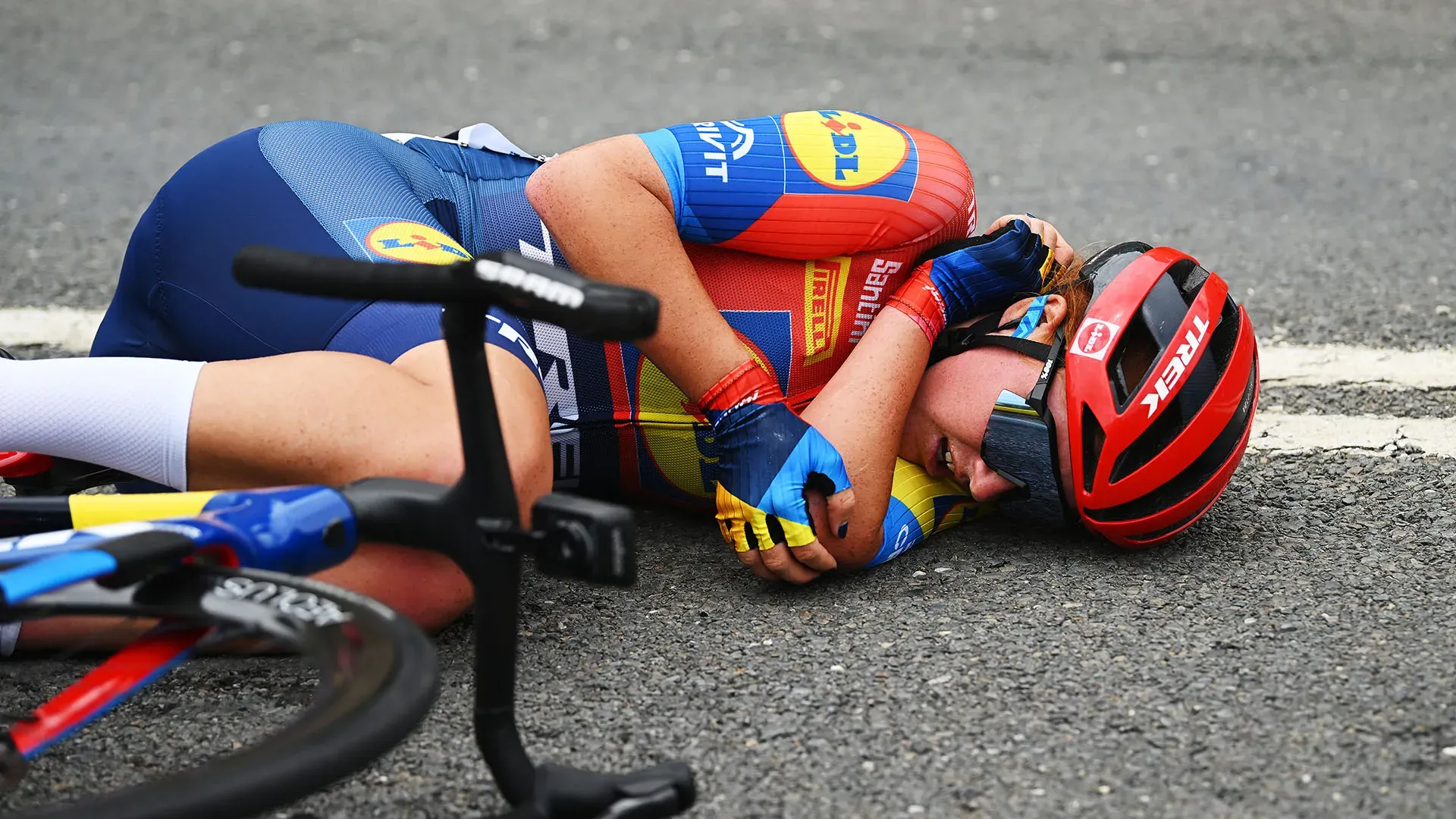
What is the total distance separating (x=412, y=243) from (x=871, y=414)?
0.88 metres

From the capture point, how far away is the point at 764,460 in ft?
8.06

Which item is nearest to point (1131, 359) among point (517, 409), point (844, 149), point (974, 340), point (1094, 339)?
point (1094, 339)

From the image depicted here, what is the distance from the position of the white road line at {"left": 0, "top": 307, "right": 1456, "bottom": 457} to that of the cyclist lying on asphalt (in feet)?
2.34

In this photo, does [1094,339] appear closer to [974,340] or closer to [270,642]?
[974,340]

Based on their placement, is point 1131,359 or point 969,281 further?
A: point 969,281

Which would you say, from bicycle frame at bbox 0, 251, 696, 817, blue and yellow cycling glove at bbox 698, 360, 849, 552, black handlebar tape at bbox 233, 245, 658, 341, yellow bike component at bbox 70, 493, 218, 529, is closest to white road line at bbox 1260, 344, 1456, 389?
blue and yellow cycling glove at bbox 698, 360, 849, 552

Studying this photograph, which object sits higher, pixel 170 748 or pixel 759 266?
pixel 759 266

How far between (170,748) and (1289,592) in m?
1.90

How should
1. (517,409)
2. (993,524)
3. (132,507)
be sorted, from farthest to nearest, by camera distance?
(993,524)
(517,409)
(132,507)

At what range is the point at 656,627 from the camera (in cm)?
246

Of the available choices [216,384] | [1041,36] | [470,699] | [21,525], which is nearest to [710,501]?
[470,699]

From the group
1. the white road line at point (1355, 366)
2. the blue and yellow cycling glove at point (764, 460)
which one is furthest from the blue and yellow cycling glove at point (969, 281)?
the white road line at point (1355, 366)

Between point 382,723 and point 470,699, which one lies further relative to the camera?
point 470,699

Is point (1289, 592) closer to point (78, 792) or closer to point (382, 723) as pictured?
point (382, 723)
